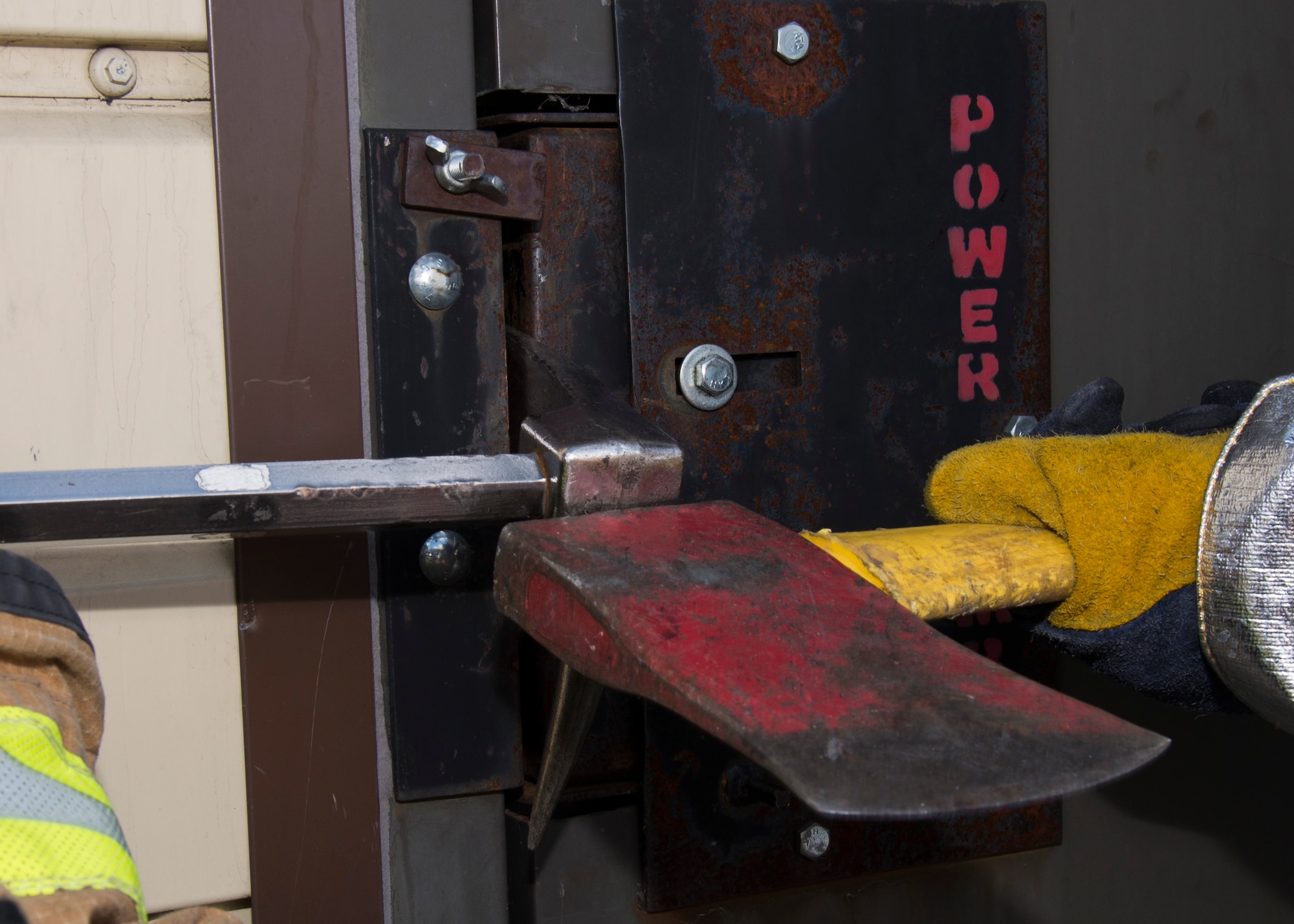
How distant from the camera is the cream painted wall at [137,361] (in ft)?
2.42

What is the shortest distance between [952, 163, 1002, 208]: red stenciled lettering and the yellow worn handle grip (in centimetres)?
35

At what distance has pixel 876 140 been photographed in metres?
0.90

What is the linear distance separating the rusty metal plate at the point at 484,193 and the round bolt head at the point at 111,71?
7.7 inches

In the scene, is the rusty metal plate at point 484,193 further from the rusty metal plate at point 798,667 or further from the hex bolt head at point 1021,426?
the hex bolt head at point 1021,426

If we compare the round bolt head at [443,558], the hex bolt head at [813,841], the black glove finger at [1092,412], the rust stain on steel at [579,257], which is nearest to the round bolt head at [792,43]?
the rust stain on steel at [579,257]

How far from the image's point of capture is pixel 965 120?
935mm

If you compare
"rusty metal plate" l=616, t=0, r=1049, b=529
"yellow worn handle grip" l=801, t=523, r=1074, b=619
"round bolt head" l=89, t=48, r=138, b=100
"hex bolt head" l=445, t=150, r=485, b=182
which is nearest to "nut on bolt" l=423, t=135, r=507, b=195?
"hex bolt head" l=445, t=150, r=485, b=182

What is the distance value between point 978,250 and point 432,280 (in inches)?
19.2

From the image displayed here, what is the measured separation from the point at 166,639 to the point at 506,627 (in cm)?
25

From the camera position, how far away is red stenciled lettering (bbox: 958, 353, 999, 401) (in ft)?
3.14

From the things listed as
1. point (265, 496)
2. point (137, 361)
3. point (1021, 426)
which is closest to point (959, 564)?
point (1021, 426)

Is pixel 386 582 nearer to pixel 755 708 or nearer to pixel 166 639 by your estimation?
pixel 166 639

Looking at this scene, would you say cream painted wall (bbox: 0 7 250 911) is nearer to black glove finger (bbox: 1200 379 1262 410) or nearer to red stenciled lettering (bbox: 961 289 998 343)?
red stenciled lettering (bbox: 961 289 998 343)

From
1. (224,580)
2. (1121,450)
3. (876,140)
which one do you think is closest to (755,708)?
(1121,450)
